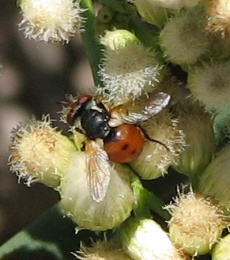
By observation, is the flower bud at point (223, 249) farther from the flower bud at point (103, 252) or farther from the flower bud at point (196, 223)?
the flower bud at point (103, 252)

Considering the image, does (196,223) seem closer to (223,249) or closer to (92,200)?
(223,249)

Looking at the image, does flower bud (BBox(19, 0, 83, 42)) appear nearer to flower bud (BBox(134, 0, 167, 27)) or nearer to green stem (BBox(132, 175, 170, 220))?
flower bud (BBox(134, 0, 167, 27))

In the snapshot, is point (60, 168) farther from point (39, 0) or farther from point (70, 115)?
point (39, 0)

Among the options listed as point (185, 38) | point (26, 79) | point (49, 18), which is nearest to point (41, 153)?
point (49, 18)

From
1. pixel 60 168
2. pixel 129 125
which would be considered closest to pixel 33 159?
pixel 60 168

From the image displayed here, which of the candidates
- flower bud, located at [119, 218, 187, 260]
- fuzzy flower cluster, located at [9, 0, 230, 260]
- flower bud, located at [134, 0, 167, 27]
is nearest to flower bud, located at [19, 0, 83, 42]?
fuzzy flower cluster, located at [9, 0, 230, 260]

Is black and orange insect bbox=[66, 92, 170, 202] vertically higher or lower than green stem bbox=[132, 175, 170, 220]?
higher
